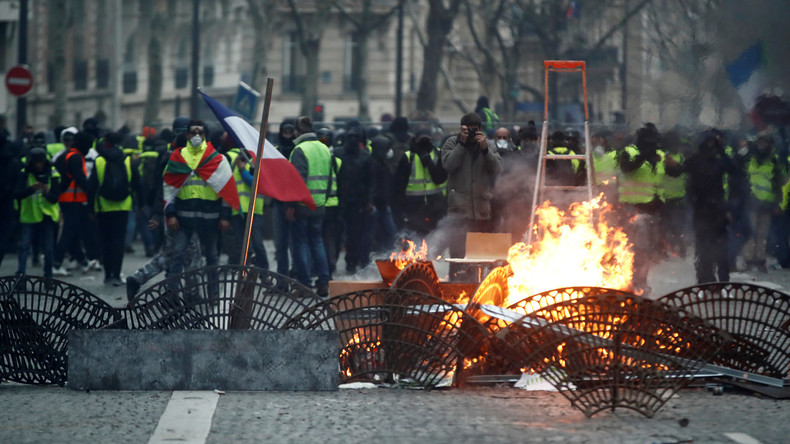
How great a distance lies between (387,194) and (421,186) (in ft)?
4.97

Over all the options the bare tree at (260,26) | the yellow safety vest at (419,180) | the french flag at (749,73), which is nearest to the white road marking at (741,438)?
the french flag at (749,73)

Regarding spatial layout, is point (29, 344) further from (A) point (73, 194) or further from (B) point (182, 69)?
(B) point (182, 69)

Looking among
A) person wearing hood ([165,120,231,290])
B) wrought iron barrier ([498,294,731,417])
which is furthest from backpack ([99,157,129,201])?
wrought iron barrier ([498,294,731,417])

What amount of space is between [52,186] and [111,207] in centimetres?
128

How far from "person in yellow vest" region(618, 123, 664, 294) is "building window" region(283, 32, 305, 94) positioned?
140 feet

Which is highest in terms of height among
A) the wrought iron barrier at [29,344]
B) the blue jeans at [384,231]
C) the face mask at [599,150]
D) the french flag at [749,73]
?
the french flag at [749,73]

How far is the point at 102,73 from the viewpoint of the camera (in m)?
49.3

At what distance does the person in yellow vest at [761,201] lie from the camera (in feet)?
53.1

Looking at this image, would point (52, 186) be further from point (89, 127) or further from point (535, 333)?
point (535, 333)

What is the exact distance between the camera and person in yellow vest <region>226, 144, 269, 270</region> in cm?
1370

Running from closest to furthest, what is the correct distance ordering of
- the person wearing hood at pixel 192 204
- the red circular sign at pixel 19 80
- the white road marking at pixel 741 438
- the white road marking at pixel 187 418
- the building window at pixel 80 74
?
1. the white road marking at pixel 741 438
2. the white road marking at pixel 187 418
3. the person wearing hood at pixel 192 204
4. the red circular sign at pixel 19 80
5. the building window at pixel 80 74

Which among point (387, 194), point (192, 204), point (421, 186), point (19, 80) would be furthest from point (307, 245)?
point (19, 80)

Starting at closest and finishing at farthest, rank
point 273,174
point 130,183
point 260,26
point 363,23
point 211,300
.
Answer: point 211,300
point 273,174
point 130,183
point 363,23
point 260,26

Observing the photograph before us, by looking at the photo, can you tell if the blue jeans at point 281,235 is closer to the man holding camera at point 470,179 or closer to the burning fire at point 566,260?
the man holding camera at point 470,179
